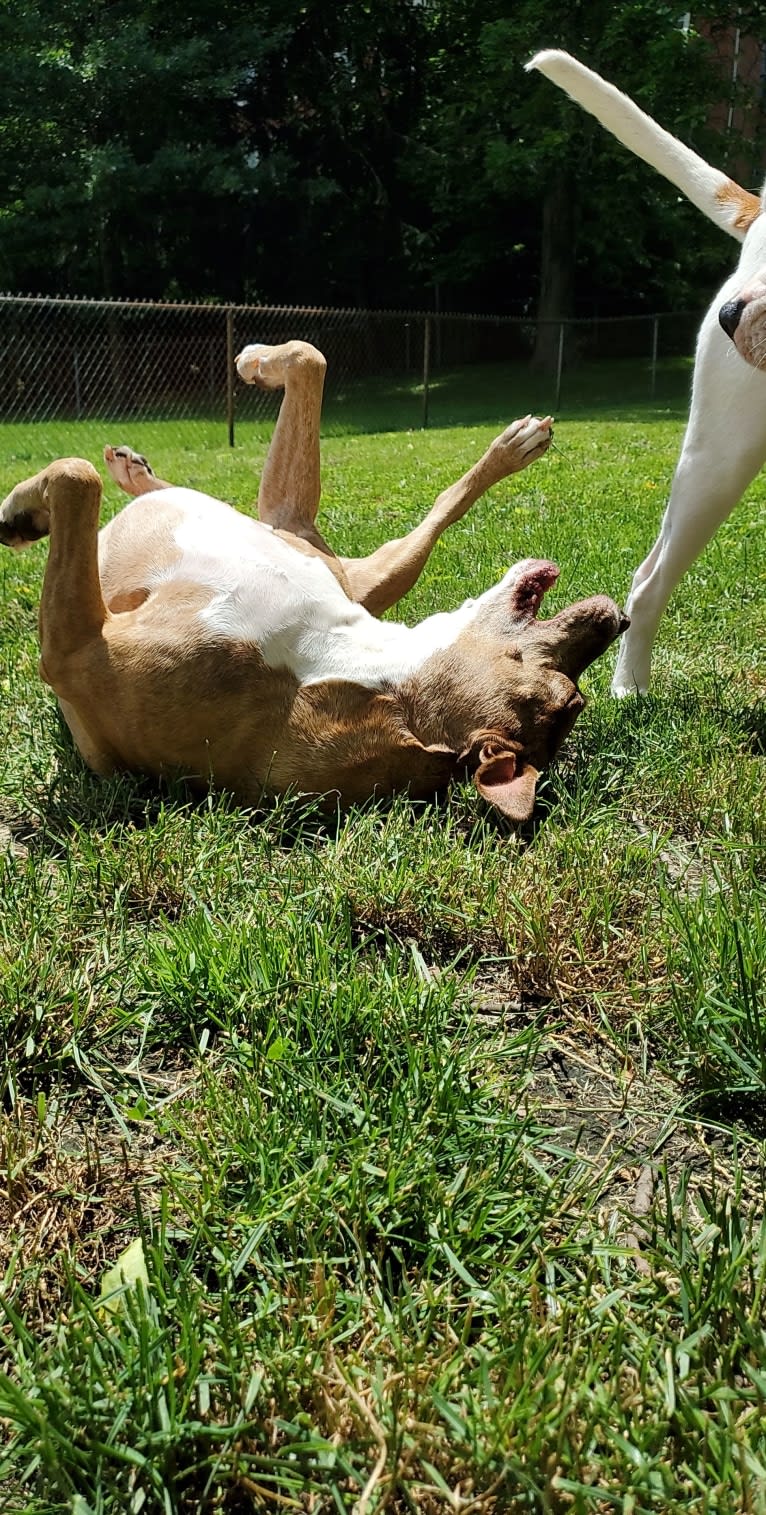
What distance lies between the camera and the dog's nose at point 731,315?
316 cm

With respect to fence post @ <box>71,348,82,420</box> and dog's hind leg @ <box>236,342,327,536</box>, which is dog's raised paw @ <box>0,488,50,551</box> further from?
fence post @ <box>71,348,82,420</box>

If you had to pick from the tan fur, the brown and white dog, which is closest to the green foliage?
the tan fur

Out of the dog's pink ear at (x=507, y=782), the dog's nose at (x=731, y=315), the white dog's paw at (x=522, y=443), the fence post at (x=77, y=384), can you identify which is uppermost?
the dog's nose at (x=731, y=315)

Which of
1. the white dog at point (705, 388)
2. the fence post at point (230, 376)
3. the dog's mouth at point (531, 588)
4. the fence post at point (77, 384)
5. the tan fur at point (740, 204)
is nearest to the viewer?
the dog's mouth at point (531, 588)

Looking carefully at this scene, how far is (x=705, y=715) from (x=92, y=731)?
2025mm

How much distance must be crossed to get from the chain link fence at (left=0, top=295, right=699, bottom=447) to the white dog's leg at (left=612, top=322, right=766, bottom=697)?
11.9m

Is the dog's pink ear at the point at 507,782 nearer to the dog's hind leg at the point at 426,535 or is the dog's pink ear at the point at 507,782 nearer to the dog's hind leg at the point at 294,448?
the dog's hind leg at the point at 426,535

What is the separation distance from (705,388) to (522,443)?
28.1 inches

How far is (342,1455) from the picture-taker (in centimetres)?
134

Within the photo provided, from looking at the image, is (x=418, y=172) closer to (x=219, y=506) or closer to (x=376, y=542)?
(x=376, y=542)

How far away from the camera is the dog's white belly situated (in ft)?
10.3

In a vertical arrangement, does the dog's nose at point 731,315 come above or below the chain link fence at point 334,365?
above

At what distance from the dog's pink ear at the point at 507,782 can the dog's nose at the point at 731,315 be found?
1.36 meters

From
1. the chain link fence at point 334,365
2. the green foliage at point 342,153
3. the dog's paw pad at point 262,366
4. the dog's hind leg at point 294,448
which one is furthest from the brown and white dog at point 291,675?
the green foliage at point 342,153
